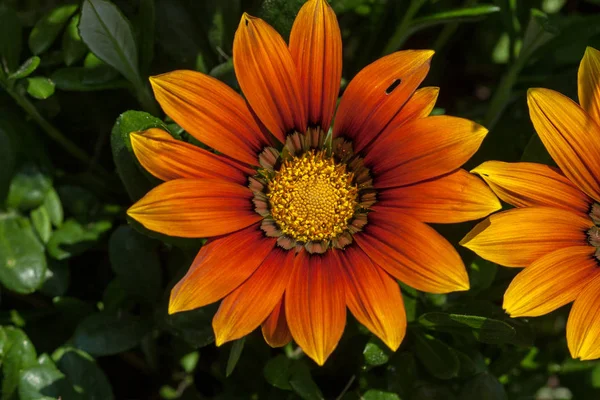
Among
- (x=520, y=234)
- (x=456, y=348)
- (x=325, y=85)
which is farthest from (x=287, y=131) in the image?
(x=456, y=348)

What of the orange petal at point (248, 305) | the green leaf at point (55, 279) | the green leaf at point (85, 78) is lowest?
the green leaf at point (55, 279)

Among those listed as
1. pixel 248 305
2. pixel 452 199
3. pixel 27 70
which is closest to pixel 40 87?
pixel 27 70

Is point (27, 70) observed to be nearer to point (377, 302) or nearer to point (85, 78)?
point (85, 78)

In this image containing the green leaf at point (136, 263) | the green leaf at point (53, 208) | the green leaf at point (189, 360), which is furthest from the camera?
the green leaf at point (189, 360)

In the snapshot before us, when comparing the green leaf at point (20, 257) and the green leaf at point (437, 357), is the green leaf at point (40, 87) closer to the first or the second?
the green leaf at point (20, 257)

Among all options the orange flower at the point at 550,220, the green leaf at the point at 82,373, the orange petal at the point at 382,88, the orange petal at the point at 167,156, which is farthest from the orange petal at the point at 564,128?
the green leaf at the point at 82,373

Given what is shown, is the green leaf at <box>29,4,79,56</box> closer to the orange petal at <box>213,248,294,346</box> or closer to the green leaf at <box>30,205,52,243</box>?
the green leaf at <box>30,205,52,243</box>
